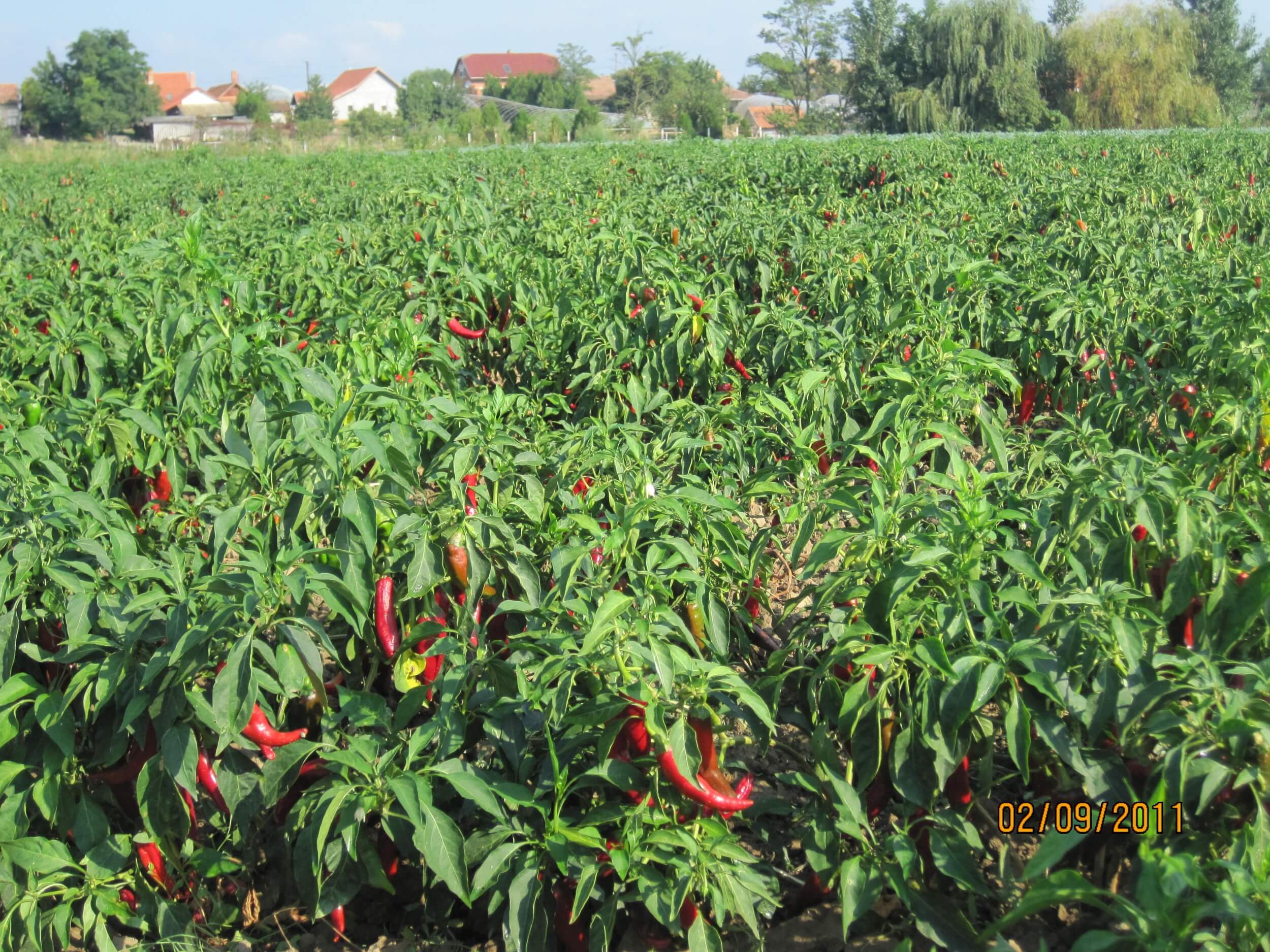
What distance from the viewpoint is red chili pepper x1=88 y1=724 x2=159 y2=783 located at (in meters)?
2.22

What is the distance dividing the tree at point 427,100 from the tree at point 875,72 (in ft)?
85.1

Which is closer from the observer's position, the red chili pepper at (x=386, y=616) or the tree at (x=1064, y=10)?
the red chili pepper at (x=386, y=616)

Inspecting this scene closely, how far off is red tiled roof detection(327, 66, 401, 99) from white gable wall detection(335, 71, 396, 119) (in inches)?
8.5

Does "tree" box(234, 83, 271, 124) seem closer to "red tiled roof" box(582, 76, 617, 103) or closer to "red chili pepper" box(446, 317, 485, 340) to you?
"red tiled roof" box(582, 76, 617, 103)

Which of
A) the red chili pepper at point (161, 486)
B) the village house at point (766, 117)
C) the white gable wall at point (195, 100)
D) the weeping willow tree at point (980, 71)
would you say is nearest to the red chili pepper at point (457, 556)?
the red chili pepper at point (161, 486)

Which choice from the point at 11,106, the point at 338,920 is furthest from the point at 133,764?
the point at 11,106

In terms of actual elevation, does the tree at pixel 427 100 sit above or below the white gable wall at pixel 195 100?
below

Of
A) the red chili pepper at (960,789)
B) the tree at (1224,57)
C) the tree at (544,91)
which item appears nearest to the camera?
the red chili pepper at (960,789)

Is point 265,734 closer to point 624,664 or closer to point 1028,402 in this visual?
point 624,664

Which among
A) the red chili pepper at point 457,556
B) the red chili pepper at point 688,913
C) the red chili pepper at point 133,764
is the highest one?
the red chili pepper at point 457,556

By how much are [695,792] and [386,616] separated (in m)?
0.82

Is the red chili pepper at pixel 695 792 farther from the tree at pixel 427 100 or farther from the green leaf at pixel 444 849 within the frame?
the tree at pixel 427 100

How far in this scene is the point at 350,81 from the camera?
103625 mm

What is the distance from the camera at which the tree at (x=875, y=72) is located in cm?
4438
